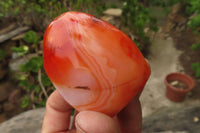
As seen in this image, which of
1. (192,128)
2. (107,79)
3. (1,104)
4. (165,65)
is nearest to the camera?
(107,79)

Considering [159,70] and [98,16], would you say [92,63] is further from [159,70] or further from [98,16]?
[159,70]

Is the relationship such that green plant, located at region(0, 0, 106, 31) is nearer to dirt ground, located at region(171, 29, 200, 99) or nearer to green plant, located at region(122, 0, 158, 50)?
green plant, located at region(122, 0, 158, 50)

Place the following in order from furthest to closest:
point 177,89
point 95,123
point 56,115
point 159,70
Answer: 1. point 159,70
2. point 177,89
3. point 56,115
4. point 95,123

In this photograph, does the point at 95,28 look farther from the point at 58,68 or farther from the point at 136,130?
the point at 136,130

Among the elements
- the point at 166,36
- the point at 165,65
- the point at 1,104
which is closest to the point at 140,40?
the point at 165,65

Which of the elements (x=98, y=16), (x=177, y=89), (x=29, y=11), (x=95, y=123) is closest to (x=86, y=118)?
(x=95, y=123)

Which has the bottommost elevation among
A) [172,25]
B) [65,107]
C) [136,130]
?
[172,25]
